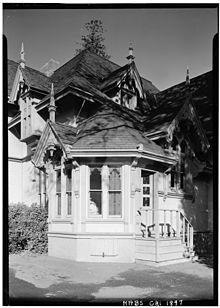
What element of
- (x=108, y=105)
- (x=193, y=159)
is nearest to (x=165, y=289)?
(x=193, y=159)

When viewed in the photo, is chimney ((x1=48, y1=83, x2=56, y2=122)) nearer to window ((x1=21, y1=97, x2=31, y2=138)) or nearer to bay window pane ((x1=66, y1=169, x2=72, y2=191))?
window ((x1=21, y1=97, x2=31, y2=138))

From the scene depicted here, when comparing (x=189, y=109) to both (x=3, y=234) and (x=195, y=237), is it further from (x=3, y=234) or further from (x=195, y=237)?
(x=3, y=234)

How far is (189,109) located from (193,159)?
4.18 feet

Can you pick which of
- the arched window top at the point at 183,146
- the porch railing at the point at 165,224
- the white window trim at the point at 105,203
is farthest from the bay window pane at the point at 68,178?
the arched window top at the point at 183,146

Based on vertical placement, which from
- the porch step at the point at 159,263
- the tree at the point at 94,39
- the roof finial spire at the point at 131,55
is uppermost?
the tree at the point at 94,39

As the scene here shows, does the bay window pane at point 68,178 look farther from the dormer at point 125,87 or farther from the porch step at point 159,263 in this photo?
the porch step at point 159,263

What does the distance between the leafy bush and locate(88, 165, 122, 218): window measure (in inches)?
45.1

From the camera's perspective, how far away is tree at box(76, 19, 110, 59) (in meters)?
6.45

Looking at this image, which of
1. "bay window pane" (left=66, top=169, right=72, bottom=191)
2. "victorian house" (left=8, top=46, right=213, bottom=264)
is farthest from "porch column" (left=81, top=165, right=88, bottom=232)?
"bay window pane" (left=66, top=169, right=72, bottom=191)

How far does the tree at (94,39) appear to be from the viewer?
21.2ft

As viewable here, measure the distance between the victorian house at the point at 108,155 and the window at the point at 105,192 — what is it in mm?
22

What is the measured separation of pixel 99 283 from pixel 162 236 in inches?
105

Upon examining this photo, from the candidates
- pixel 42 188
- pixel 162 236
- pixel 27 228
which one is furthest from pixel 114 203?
pixel 27 228

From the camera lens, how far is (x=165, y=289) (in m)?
6.16
